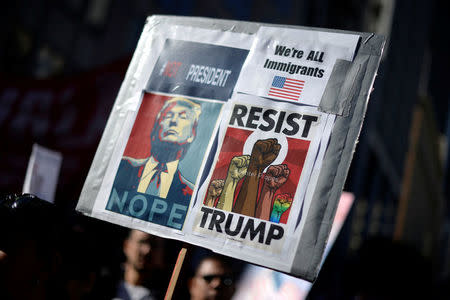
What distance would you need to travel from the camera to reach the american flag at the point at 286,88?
5.57 ft

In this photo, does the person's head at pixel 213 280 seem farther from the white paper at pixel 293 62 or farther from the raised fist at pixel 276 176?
the white paper at pixel 293 62

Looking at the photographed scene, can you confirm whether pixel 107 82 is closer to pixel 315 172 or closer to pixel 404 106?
pixel 315 172

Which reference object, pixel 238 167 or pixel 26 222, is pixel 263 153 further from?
pixel 26 222

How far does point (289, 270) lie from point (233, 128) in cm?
57

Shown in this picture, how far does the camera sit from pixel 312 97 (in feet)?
5.48

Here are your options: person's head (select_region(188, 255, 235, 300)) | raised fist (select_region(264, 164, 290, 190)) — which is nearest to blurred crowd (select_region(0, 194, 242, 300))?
person's head (select_region(188, 255, 235, 300))

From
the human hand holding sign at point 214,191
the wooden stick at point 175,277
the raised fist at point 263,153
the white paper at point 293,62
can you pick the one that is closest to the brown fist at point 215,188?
the human hand holding sign at point 214,191

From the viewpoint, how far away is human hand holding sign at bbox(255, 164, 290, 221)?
160 cm

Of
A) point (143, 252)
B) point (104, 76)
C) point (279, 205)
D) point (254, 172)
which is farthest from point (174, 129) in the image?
point (104, 76)

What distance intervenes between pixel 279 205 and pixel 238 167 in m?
0.21

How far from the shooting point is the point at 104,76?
352cm

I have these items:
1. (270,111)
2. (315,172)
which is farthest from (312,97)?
(315,172)

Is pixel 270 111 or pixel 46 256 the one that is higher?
pixel 270 111

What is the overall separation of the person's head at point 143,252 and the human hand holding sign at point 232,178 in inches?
51.4
